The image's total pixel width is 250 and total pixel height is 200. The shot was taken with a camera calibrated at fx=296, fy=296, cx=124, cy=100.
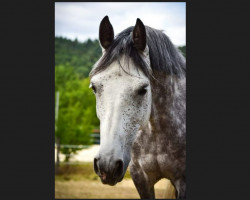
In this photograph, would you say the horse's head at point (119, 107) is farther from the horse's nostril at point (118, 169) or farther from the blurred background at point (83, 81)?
the blurred background at point (83, 81)

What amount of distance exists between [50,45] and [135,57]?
0.93 m

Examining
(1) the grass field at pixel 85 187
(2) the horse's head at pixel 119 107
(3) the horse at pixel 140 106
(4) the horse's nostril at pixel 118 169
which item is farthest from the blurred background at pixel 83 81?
(4) the horse's nostril at pixel 118 169

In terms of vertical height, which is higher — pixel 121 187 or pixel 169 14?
pixel 169 14

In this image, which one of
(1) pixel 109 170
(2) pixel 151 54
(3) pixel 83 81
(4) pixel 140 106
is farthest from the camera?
(3) pixel 83 81

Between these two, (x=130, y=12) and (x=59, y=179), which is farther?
(x=59, y=179)

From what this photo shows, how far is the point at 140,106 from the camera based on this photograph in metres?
2.13

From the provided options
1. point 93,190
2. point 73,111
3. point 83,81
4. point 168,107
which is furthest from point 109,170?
point 83,81

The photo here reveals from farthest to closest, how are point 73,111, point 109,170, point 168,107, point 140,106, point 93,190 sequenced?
point 73,111 → point 93,190 → point 168,107 → point 140,106 → point 109,170

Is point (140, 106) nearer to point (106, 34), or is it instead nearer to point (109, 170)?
point (109, 170)

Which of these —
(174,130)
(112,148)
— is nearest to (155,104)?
(174,130)

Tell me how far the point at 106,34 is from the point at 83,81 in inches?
436

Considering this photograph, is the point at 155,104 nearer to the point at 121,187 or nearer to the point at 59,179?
the point at 121,187

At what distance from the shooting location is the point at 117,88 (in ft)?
6.64

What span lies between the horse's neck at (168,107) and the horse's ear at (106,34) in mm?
502
